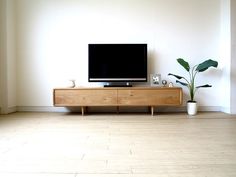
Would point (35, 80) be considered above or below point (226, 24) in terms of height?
below

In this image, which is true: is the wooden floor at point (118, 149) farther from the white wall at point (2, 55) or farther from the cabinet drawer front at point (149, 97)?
the white wall at point (2, 55)

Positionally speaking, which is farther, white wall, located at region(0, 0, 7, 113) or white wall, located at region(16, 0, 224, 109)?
white wall, located at region(16, 0, 224, 109)

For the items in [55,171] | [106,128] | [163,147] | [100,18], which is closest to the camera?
[55,171]

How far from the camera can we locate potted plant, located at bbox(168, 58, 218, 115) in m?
4.39

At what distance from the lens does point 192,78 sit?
4.73 meters

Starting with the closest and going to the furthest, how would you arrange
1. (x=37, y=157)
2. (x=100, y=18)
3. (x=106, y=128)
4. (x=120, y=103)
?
(x=37, y=157) < (x=106, y=128) < (x=120, y=103) < (x=100, y=18)

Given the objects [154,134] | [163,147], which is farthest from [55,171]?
[154,134]

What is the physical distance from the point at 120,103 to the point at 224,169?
2752 millimetres

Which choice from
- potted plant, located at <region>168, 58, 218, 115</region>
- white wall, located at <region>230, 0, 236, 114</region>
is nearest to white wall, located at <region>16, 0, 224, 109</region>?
potted plant, located at <region>168, 58, 218, 115</region>

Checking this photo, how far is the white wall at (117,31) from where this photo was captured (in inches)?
188

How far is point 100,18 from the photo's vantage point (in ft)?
15.6

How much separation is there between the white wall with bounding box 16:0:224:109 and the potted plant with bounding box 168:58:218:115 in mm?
174

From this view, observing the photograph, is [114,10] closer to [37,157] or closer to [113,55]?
[113,55]

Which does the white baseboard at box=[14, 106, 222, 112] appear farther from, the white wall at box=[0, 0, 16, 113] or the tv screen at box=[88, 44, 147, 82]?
the tv screen at box=[88, 44, 147, 82]
